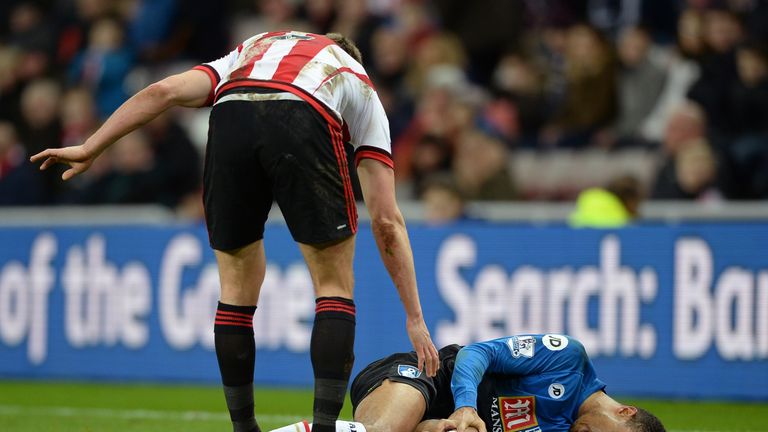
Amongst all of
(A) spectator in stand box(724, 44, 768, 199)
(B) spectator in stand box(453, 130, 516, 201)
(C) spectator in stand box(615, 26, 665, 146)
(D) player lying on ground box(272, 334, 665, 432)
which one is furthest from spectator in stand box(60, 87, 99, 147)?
(D) player lying on ground box(272, 334, 665, 432)

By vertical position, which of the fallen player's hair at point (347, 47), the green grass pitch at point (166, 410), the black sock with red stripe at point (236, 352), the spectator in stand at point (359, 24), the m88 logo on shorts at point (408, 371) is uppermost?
the spectator in stand at point (359, 24)

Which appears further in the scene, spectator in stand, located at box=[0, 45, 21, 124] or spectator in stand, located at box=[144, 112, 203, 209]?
spectator in stand, located at box=[0, 45, 21, 124]

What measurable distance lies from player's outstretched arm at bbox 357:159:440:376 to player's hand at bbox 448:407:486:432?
9.6 inches

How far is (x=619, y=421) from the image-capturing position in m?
5.86

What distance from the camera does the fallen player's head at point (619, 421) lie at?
228 inches

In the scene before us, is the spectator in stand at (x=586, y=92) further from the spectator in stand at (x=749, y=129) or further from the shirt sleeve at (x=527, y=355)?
the shirt sleeve at (x=527, y=355)

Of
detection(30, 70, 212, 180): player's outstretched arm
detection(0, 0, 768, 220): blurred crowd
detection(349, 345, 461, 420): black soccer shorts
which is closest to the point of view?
detection(30, 70, 212, 180): player's outstretched arm

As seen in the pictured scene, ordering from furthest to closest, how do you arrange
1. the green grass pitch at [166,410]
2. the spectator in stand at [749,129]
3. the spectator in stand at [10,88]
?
1. the spectator in stand at [10,88]
2. the spectator in stand at [749,129]
3. the green grass pitch at [166,410]

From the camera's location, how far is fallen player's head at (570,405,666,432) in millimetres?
5801

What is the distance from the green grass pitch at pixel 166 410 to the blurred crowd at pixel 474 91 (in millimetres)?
2198

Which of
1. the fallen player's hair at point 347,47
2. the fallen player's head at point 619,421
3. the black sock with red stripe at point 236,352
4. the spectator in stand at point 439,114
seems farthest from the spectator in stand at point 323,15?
the black sock with red stripe at point 236,352

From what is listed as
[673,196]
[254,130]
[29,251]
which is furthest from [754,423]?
[29,251]

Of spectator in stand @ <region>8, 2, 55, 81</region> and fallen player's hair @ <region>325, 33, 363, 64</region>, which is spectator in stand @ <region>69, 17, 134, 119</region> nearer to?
spectator in stand @ <region>8, 2, 55, 81</region>

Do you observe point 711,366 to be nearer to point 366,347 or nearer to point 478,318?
point 478,318
